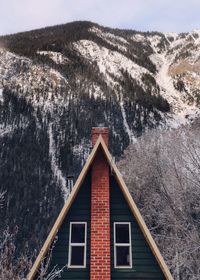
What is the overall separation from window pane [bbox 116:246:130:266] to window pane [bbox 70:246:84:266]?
1.04 meters

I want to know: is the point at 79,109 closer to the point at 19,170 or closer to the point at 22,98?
the point at 22,98

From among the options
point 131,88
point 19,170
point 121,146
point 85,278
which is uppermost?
point 131,88

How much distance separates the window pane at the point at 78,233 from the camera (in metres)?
12.4

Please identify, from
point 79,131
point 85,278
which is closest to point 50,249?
point 85,278

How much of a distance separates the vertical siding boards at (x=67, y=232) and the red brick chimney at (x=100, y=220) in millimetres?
264

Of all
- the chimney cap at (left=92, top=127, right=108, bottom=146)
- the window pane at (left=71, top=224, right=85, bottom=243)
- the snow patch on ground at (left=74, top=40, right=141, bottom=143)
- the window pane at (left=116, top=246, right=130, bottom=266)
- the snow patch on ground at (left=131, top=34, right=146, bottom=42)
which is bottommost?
the window pane at (left=116, top=246, right=130, bottom=266)

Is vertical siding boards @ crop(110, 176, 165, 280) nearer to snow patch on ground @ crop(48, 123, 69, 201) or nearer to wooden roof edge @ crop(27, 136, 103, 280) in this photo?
wooden roof edge @ crop(27, 136, 103, 280)

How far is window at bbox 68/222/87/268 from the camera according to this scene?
469 inches

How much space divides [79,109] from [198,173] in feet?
253

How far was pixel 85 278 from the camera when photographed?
1159 centimetres

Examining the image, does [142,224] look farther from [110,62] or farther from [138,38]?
[138,38]

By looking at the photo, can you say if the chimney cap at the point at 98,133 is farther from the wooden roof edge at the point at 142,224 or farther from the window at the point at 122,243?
the window at the point at 122,243

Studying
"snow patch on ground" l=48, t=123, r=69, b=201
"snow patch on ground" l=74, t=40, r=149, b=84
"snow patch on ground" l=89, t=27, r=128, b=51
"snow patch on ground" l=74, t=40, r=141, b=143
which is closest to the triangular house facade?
"snow patch on ground" l=48, t=123, r=69, b=201

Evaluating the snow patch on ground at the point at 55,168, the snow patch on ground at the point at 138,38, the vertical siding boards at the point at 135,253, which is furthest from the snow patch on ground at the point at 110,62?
the vertical siding boards at the point at 135,253
